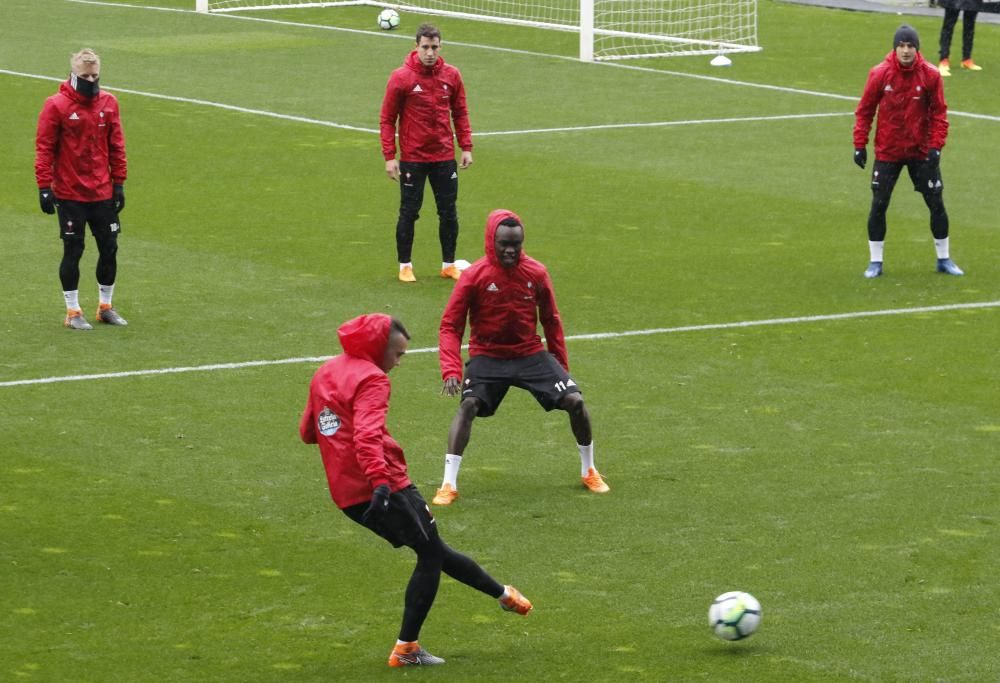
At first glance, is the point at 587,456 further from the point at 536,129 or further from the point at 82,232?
the point at 536,129

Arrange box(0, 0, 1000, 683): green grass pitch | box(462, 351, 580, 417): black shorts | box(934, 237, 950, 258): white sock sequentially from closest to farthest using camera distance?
box(0, 0, 1000, 683): green grass pitch
box(462, 351, 580, 417): black shorts
box(934, 237, 950, 258): white sock

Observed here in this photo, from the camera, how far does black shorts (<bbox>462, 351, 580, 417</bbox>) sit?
12508 mm

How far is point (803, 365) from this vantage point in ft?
52.0

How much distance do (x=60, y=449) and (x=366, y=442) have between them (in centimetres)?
486

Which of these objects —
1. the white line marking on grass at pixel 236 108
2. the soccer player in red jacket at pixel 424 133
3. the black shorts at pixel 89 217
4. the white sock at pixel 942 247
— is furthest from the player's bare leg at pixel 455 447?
the white line marking on grass at pixel 236 108

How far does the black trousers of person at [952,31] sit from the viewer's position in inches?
1291

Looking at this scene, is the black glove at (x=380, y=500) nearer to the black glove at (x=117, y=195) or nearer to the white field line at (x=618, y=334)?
the white field line at (x=618, y=334)

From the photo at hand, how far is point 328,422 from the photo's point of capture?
966cm

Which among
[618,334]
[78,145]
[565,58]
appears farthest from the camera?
[565,58]

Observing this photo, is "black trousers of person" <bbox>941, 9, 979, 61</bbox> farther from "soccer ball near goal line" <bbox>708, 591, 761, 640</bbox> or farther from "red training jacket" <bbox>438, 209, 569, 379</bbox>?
"soccer ball near goal line" <bbox>708, 591, 761, 640</bbox>

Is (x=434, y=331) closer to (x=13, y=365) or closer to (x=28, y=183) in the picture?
(x=13, y=365)

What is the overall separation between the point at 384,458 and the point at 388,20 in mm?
31224

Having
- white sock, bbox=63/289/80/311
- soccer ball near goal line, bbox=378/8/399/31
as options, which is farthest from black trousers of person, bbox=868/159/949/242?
soccer ball near goal line, bbox=378/8/399/31

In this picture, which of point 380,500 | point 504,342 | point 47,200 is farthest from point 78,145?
point 380,500
